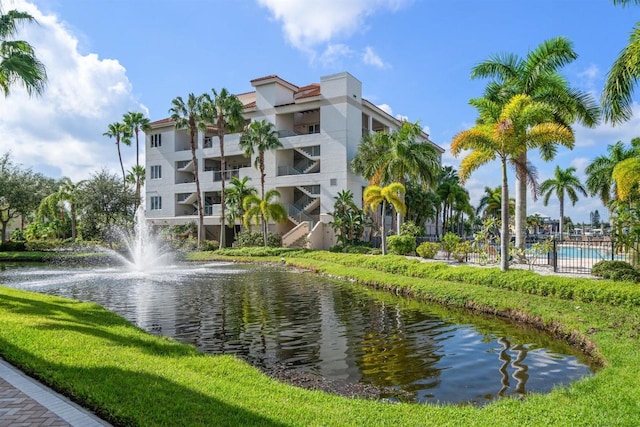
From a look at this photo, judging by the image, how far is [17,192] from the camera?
43.4 meters

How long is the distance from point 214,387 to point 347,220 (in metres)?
32.4

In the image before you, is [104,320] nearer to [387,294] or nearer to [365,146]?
[387,294]

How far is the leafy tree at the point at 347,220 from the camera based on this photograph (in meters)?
38.6

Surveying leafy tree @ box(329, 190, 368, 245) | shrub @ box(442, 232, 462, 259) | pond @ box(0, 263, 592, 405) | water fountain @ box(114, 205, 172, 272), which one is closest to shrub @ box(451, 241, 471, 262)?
shrub @ box(442, 232, 462, 259)

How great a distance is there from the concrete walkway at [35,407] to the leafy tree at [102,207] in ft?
150

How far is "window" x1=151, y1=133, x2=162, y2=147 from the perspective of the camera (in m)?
55.7

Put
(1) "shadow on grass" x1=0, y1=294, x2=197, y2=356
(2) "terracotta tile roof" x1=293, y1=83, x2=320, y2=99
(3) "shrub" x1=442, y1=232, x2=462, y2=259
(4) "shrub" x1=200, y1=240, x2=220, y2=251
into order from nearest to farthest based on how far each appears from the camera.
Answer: (1) "shadow on grass" x1=0, y1=294, x2=197, y2=356 < (3) "shrub" x1=442, y1=232, x2=462, y2=259 < (4) "shrub" x1=200, y1=240, x2=220, y2=251 < (2) "terracotta tile roof" x1=293, y1=83, x2=320, y2=99

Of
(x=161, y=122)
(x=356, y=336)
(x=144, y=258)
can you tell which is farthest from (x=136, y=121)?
(x=356, y=336)

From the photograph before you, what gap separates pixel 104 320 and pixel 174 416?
729cm

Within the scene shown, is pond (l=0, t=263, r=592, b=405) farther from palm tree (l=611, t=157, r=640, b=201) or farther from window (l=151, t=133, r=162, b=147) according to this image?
window (l=151, t=133, r=162, b=147)

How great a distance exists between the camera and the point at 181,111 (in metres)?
44.2

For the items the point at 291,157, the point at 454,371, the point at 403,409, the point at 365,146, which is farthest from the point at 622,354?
the point at 291,157

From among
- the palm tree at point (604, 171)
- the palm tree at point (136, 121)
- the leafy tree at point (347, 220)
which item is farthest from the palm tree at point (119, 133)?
the palm tree at point (604, 171)

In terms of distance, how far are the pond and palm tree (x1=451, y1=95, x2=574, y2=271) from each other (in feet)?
23.2
